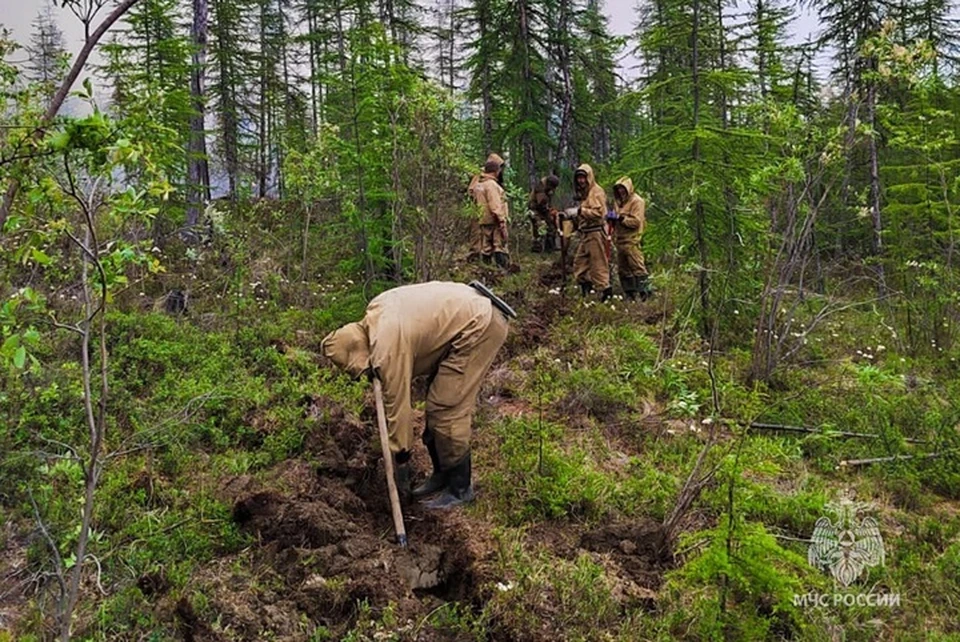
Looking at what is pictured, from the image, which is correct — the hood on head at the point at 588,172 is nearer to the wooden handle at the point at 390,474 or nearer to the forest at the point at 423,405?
the forest at the point at 423,405

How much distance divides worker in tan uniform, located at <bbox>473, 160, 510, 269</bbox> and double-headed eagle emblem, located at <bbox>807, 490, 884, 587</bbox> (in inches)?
287

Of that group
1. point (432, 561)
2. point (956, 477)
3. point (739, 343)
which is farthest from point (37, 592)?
point (739, 343)

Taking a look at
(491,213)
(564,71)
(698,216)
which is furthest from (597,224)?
(564,71)

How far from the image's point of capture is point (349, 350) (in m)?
4.36

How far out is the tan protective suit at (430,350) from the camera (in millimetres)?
4270

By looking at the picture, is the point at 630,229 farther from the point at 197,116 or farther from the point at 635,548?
the point at 197,116

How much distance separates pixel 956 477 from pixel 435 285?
4300mm

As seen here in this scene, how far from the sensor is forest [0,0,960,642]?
3191 mm

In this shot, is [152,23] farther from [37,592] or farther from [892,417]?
[892,417]

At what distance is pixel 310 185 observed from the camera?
934cm

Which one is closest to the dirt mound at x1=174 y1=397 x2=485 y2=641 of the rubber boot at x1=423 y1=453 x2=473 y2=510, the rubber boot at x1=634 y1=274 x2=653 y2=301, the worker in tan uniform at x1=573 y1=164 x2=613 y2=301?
the rubber boot at x1=423 y1=453 x2=473 y2=510

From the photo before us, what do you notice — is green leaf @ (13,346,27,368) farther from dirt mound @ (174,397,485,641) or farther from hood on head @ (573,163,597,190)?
hood on head @ (573,163,597,190)

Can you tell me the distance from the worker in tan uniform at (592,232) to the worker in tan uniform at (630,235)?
0.29 metres

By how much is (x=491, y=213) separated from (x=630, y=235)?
256cm
